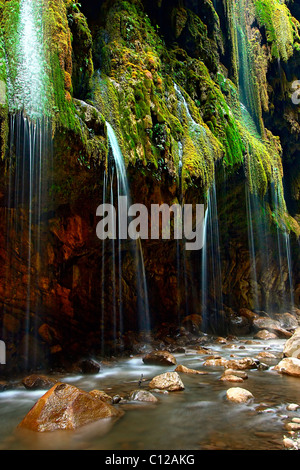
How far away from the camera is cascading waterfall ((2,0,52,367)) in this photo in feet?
18.0

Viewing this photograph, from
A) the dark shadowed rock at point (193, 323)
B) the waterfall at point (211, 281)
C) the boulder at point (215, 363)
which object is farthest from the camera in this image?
the waterfall at point (211, 281)

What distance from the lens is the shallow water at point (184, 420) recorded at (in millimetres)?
3082

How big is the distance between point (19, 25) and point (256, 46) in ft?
59.5

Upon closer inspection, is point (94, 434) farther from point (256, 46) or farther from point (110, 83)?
point (256, 46)

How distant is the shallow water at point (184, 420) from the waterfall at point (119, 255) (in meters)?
3.93

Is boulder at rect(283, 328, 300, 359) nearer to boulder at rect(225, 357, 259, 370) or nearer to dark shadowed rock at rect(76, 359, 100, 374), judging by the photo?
boulder at rect(225, 357, 259, 370)

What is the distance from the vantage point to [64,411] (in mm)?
3479

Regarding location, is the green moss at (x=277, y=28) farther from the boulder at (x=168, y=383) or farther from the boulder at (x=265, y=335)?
the boulder at (x=168, y=383)

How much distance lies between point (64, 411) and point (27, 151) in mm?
4372

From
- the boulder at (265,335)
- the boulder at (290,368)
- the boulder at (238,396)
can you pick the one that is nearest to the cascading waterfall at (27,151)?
the boulder at (238,396)

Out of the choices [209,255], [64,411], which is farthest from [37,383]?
[209,255]

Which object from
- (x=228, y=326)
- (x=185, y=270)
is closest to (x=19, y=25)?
(x=185, y=270)

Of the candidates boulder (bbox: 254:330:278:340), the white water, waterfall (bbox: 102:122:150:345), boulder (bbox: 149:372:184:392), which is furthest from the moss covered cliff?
boulder (bbox: 149:372:184:392)

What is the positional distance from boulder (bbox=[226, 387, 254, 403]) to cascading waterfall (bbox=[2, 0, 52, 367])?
4.49 metres
